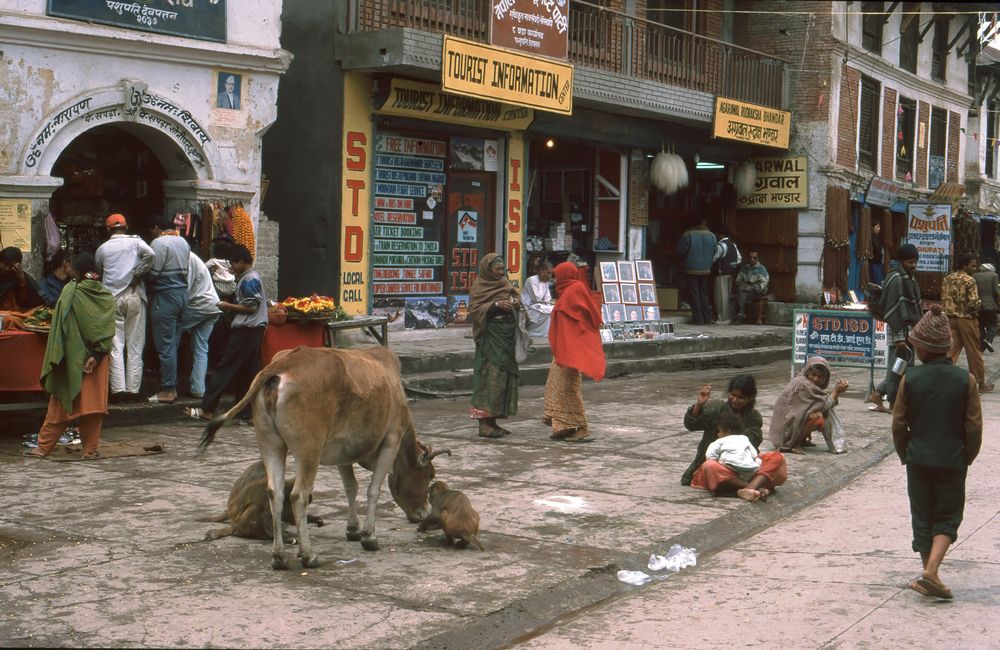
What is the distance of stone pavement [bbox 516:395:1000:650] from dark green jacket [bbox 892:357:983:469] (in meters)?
0.75

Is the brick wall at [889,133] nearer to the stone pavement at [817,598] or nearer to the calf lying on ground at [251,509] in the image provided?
the stone pavement at [817,598]

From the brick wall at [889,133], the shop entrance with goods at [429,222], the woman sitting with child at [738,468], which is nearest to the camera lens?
the woman sitting with child at [738,468]

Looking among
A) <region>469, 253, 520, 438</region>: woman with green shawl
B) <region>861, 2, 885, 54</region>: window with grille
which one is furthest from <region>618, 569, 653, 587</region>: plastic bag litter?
<region>861, 2, 885, 54</region>: window with grille

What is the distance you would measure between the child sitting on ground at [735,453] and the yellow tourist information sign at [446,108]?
907 centimetres

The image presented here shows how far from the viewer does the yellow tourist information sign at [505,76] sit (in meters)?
16.1

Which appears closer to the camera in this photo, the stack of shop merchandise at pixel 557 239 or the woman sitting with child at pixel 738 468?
the woman sitting with child at pixel 738 468

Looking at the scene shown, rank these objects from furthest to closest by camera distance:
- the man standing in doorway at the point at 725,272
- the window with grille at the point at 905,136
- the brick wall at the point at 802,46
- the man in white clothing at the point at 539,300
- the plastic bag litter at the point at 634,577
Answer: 1. the window with grille at the point at 905,136
2. the brick wall at the point at 802,46
3. the man standing in doorway at the point at 725,272
4. the man in white clothing at the point at 539,300
5. the plastic bag litter at the point at 634,577

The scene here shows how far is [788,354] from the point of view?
2144cm

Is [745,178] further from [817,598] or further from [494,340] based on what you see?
[817,598]

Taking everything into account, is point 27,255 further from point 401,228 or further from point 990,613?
point 990,613

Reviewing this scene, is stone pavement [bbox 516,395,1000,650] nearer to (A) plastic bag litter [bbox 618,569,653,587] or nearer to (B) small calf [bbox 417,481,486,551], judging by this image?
(A) plastic bag litter [bbox 618,569,653,587]

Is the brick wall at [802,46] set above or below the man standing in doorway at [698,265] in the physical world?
above

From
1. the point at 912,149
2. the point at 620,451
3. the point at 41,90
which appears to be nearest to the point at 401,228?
the point at 41,90

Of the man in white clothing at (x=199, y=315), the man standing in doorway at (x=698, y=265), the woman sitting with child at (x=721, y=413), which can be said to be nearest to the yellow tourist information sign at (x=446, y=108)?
the man standing in doorway at (x=698, y=265)
